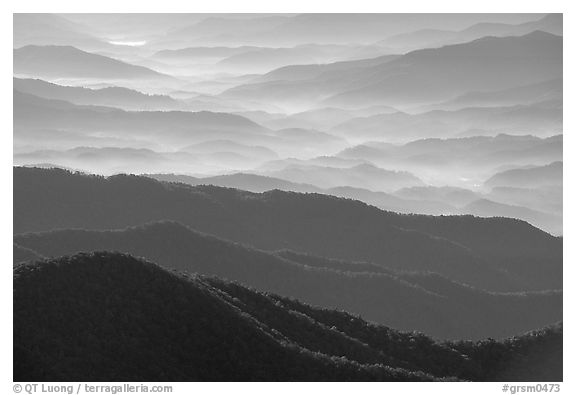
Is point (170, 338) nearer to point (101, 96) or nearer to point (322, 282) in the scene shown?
point (322, 282)

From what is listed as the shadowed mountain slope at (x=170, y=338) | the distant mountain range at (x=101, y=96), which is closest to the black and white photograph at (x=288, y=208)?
the shadowed mountain slope at (x=170, y=338)

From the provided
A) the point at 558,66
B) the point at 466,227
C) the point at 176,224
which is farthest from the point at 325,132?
the point at 176,224

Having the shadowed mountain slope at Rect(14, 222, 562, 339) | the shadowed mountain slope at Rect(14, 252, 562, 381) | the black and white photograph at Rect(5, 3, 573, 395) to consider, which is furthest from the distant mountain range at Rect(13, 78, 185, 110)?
the shadowed mountain slope at Rect(14, 252, 562, 381)

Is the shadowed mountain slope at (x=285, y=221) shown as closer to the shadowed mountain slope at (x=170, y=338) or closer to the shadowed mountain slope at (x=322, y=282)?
the shadowed mountain slope at (x=322, y=282)

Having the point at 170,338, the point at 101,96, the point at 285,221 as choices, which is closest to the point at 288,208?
the point at 285,221

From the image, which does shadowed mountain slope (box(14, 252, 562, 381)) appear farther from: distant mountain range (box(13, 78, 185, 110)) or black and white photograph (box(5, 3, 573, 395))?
distant mountain range (box(13, 78, 185, 110))
